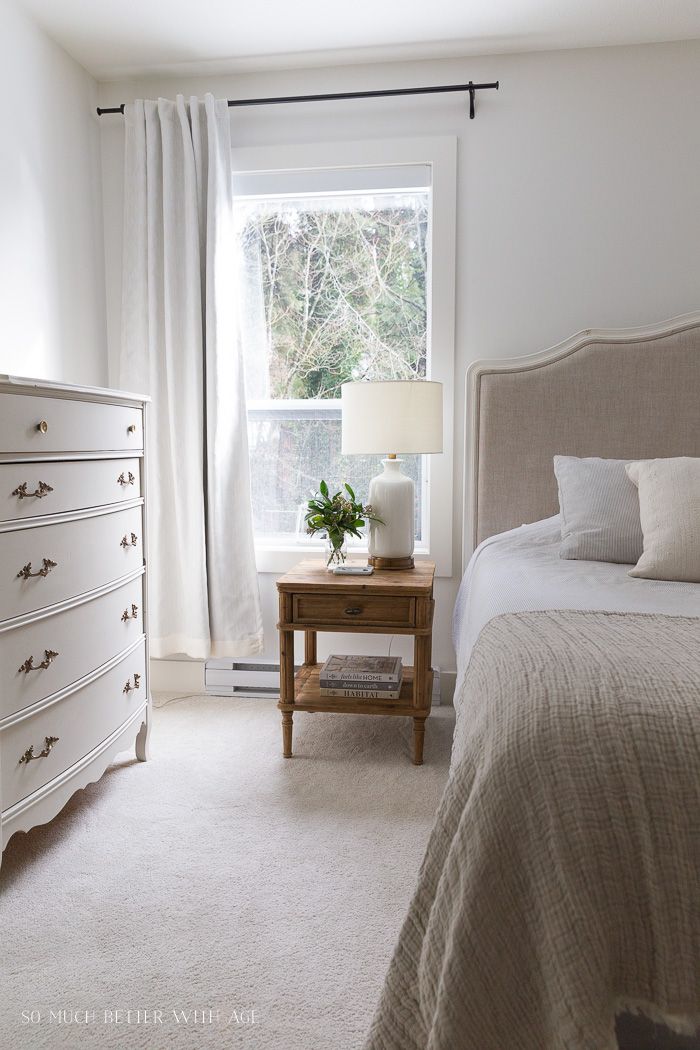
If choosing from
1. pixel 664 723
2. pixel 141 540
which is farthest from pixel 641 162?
pixel 664 723

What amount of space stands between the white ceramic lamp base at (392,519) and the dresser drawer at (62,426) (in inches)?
34.2

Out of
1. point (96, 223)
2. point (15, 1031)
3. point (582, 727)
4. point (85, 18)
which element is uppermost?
point (85, 18)

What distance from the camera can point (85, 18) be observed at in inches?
102

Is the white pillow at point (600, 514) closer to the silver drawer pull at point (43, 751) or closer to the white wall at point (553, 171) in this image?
the white wall at point (553, 171)

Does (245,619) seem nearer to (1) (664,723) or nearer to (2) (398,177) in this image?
(2) (398,177)

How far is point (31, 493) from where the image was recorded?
1744 mm

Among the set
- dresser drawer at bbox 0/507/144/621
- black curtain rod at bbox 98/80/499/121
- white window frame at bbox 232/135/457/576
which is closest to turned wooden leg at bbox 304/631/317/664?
white window frame at bbox 232/135/457/576

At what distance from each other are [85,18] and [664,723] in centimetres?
297

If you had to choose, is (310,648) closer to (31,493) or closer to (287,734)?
(287,734)

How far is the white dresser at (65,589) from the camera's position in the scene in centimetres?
169

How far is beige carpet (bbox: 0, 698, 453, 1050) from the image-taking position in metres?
1.37

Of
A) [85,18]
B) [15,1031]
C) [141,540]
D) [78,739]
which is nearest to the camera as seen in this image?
[15,1031]

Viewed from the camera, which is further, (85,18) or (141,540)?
(85,18)

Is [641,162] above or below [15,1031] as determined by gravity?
above
